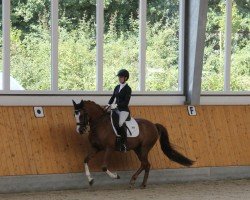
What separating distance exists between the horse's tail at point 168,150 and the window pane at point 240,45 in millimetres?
2441

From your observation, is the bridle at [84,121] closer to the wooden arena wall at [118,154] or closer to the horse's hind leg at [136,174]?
the wooden arena wall at [118,154]

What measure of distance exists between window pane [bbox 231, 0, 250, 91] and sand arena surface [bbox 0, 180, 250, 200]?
8.04 ft

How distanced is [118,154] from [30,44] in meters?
2.34

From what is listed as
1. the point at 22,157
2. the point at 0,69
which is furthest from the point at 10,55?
the point at 22,157

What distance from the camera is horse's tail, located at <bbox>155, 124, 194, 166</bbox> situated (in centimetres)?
969

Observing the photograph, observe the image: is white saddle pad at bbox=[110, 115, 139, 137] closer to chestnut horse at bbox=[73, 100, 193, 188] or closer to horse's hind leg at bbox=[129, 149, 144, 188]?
chestnut horse at bbox=[73, 100, 193, 188]

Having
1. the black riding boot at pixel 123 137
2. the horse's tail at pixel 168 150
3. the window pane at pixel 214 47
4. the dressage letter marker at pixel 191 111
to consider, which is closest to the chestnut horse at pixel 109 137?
the horse's tail at pixel 168 150

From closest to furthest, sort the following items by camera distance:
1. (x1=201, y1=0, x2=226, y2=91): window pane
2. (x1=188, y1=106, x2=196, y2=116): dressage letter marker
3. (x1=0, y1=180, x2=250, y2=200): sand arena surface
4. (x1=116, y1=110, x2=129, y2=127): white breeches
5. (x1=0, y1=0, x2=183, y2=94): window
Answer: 1. (x1=0, y1=180, x2=250, y2=200): sand arena surface
2. (x1=116, y1=110, x2=129, y2=127): white breeches
3. (x1=0, y1=0, x2=183, y2=94): window
4. (x1=188, y1=106, x2=196, y2=116): dressage letter marker
5. (x1=201, y1=0, x2=226, y2=91): window pane

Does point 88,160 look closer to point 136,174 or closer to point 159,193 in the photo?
point 136,174

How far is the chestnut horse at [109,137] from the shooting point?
8.95 m

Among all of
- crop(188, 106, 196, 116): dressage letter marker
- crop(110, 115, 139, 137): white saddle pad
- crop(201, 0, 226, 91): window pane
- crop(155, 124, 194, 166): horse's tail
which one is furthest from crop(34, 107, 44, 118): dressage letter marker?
crop(201, 0, 226, 91): window pane

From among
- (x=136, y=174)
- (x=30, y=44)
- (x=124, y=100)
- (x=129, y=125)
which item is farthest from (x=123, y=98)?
(x=30, y=44)

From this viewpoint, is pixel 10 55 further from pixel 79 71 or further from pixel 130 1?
pixel 130 1

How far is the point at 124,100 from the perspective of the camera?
9.29m
